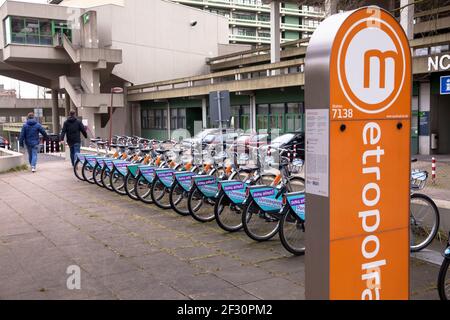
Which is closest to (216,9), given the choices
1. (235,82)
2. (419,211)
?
(235,82)

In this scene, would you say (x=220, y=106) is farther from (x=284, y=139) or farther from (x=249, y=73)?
(x=249, y=73)

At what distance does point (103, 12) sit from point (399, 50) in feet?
126

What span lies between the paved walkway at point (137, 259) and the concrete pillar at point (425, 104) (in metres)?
15.0

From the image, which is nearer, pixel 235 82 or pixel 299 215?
pixel 299 215

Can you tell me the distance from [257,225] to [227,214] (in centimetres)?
62

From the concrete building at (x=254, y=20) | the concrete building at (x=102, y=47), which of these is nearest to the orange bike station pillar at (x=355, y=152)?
the concrete building at (x=102, y=47)

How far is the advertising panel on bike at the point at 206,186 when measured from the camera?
23.6 ft

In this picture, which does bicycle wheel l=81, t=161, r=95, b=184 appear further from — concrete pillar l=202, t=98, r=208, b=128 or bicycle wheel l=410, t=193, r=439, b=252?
concrete pillar l=202, t=98, r=208, b=128

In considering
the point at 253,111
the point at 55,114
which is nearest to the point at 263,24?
the point at 55,114

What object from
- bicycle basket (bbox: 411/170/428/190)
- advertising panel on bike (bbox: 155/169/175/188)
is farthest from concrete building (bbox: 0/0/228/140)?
bicycle basket (bbox: 411/170/428/190)

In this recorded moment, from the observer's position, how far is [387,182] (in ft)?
9.74
